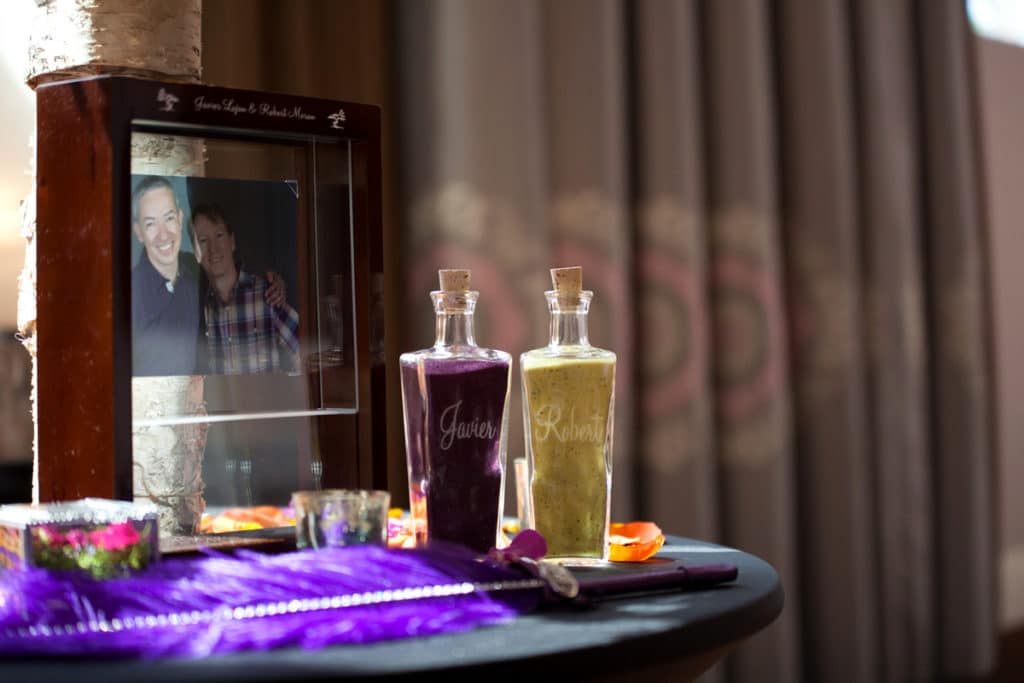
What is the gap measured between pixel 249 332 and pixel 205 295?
0.05 metres

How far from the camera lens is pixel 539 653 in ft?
2.14

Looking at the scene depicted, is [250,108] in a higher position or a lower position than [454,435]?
higher

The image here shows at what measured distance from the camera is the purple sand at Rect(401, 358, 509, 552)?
3.10 feet

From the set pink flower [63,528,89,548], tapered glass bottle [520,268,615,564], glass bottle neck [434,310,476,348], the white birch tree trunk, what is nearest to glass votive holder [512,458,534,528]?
tapered glass bottle [520,268,615,564]

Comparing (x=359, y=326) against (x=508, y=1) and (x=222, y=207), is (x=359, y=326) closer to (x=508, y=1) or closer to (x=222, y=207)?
(x=222, y=207)

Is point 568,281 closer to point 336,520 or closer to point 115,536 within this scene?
point 336,520

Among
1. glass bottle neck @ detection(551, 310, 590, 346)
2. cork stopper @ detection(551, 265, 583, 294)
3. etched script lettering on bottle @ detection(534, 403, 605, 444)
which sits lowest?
etched script lettering on bottle @ detection(534, 403, 605, 444)

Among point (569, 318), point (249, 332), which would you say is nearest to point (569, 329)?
point (569, 318)

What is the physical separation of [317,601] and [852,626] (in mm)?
2069

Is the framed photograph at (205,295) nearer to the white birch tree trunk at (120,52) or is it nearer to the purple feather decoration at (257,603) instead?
the white birch tree trunk at (120,52)

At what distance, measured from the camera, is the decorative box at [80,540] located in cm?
78

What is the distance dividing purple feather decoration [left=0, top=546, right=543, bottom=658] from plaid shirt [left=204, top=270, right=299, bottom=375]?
0.73 ft

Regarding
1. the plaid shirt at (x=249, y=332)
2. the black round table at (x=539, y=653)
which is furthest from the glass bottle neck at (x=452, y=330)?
the black round table at (x=539, y=653)

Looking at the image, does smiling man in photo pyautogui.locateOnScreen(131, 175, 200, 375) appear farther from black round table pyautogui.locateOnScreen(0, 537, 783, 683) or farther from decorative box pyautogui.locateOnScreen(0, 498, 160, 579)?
black round table pyautogui.locateOnScreen(0, 537, 783, 683)
